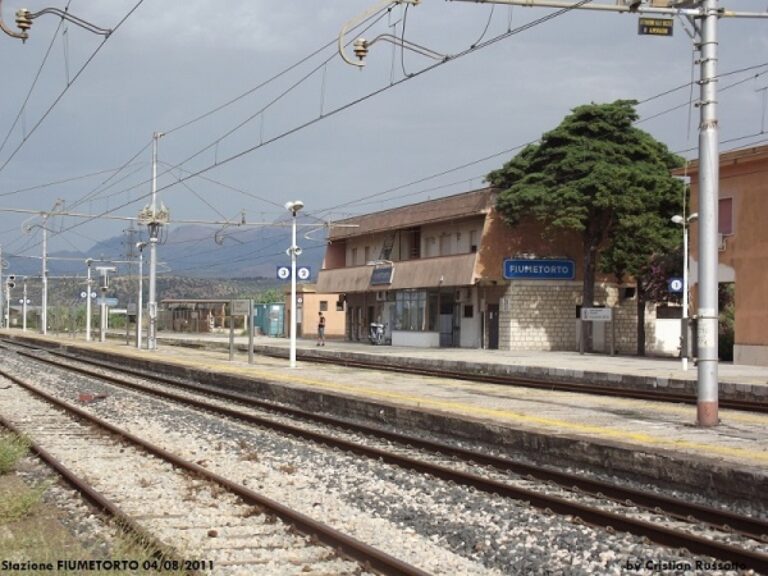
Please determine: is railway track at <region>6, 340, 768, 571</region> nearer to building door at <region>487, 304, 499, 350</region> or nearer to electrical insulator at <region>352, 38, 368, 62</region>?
electrical insulator at <region>352, 38, 368, 62</region>

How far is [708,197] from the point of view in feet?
46.5

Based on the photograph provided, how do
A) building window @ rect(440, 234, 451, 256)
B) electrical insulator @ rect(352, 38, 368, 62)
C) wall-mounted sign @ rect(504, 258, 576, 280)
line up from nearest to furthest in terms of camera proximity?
electrical insulator @ rect(352, 38, 368, 62) → wall-mounted sign @ rect(504, 258, 576, 280) → building window @ rect(440, 234, 451, 256)

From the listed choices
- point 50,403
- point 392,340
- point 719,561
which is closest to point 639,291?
point 392,340

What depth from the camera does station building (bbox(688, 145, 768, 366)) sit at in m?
33.0

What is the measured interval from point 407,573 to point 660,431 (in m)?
8.54

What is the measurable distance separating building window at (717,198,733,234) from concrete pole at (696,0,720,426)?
68.7ft

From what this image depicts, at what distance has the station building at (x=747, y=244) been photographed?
33.0 m

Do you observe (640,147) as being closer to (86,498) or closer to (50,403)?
(50,403)

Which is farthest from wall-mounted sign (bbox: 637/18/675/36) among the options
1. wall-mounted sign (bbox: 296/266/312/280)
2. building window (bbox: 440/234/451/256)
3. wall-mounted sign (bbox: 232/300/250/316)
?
building window (bbox: 440/234/451/256)

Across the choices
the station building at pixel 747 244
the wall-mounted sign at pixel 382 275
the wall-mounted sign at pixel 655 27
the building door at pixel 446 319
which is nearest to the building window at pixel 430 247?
the wall-mounted sign at pixel 382 275

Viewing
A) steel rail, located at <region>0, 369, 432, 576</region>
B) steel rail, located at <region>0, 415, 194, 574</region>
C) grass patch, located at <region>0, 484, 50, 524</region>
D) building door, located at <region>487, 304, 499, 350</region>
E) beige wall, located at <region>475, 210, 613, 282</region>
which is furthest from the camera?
building door, located at <region>487, 304, 499, 350</region>

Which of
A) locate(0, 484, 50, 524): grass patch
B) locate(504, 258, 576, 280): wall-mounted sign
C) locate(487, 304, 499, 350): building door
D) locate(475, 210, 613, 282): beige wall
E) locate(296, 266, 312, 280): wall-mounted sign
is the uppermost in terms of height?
locate(475, 210, 613, 282): beige wall

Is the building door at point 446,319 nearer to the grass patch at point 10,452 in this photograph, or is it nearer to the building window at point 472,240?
the building window at point 472,240

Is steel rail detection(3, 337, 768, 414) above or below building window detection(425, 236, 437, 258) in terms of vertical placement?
below
